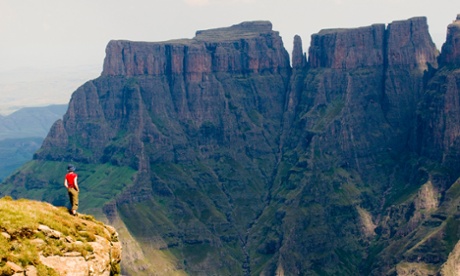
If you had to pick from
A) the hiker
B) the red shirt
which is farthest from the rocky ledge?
the red shirt

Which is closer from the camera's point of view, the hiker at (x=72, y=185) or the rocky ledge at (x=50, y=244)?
the rocky ledge at (x=50, y=244)

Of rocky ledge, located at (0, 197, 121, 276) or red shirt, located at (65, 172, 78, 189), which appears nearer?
rocky ledge, located at (0, 197, 121, 276)

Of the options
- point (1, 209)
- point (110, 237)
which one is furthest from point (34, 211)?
point (110, 237)

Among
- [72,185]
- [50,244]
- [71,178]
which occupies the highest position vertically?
[71,178]

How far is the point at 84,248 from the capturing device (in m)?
48.5

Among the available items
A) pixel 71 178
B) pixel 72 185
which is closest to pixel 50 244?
pixel 71 178

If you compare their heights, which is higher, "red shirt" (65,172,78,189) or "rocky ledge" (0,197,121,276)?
"red shirt" (65,172,78,189)

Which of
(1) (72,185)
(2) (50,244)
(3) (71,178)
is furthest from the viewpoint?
(1) (72,185)

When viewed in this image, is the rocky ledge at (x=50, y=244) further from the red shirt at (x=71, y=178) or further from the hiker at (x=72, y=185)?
the red shirt at (x=71, y=178)

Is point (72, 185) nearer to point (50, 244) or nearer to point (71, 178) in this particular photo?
point (71, 178)

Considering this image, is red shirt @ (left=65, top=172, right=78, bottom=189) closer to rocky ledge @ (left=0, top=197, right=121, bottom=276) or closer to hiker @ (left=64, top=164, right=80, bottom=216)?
hiker @ (left=64, top=164, right=80, bottom=216)

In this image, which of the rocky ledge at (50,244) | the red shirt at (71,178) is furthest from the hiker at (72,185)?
the rocky ledge at (50,244)

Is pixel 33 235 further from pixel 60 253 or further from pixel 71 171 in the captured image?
pixel 71 171

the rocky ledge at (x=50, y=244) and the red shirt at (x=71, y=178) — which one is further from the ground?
the red shirt at (x=71, y=178)
